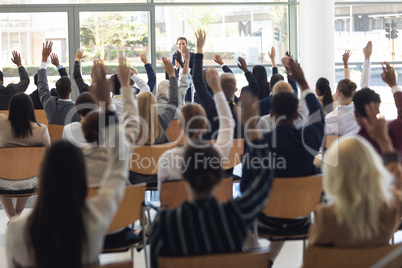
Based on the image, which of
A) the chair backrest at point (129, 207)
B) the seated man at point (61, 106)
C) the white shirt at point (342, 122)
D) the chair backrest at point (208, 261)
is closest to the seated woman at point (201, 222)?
the chair backrest at point (208, 261)

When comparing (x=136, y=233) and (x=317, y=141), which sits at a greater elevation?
(x=317, y=141)

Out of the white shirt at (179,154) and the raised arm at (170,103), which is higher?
the raised arm at (170,103)

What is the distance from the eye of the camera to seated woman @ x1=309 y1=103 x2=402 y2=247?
2.24 meters

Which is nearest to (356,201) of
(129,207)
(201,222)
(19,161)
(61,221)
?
(201,222)

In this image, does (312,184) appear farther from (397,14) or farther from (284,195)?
(397,14)

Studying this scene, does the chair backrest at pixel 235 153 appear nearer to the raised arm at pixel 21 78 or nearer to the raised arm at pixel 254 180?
the raised arm at pixel 254 180

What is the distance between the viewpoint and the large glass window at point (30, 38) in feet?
31.7

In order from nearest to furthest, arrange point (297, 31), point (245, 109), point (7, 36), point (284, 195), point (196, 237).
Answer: point (196, 237) < point (245, 109) < point (284, 195) < point (7, 36) < point (297, 31)

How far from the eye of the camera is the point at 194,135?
3.62 metres

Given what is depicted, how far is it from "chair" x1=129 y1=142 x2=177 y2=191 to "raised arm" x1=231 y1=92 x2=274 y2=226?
1846mm

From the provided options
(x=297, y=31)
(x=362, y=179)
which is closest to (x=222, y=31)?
(x=297, y=31)

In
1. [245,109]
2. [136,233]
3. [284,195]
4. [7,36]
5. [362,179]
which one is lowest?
[136,233]

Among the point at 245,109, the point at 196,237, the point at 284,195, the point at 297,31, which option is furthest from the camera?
the point at 297,31

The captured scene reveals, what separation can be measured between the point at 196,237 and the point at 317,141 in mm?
2070
